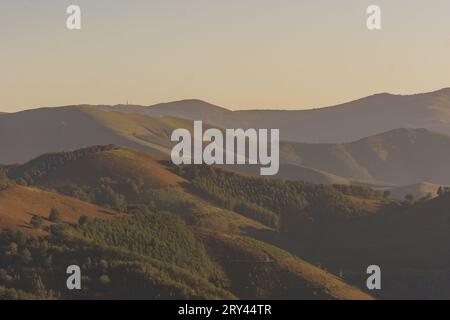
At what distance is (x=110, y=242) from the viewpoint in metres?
122

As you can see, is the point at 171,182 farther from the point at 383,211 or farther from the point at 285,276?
the point at 285,276

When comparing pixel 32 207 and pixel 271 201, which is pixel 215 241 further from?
pixel 271 201

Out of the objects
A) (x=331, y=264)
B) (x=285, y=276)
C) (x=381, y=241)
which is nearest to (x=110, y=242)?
(x=285, y=276)

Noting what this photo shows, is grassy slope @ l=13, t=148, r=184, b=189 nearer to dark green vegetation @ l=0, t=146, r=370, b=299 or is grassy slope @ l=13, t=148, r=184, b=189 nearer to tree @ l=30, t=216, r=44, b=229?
dark green vegetation @ l=0, t=146, r=370, b=299

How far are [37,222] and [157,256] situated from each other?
57.1 ft

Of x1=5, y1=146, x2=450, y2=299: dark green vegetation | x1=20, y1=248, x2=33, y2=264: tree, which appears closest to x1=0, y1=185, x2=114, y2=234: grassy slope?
x1=5, y1=146, x2=450, y2=299: dark green vegetation

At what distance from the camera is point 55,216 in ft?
416

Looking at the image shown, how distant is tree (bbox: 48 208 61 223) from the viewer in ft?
413

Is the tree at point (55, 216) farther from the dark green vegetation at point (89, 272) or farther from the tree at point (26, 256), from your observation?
the tree at point (26, 256)

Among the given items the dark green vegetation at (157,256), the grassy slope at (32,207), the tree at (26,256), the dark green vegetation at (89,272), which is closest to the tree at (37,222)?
the dark green vegetation at (157,256)

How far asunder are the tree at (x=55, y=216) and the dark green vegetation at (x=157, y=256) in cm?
22

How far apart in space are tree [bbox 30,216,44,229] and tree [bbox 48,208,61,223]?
3635mm

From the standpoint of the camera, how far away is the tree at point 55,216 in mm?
125938

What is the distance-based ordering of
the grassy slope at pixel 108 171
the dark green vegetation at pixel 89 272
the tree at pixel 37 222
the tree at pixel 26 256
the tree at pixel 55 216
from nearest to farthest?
the dark green vegetation at pixel 89 272
the tree at pixel 26 256
the tree at pixel 37 222
the tree at pixel 55 216
the grassy slope at pixel 108 171
